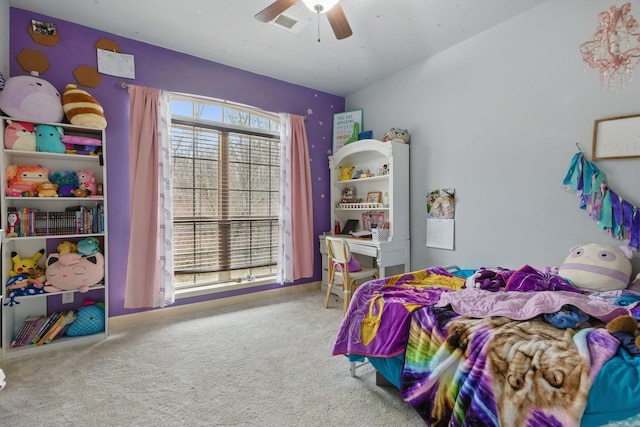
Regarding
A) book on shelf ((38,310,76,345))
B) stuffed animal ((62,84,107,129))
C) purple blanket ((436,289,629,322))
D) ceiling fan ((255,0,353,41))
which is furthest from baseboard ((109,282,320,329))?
ceiling fan ((255,0,353,41))

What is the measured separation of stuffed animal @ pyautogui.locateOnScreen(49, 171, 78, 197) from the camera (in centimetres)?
235

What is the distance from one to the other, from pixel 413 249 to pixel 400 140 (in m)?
1.24

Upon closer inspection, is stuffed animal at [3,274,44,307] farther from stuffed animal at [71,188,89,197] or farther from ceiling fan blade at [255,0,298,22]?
ceiling fan blade at [255,0,298,22]

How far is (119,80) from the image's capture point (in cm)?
268

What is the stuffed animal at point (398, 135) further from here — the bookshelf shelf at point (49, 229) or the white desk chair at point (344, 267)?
the bookshelf shelf at point (49, 229)

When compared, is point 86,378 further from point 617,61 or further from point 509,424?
point 617,61

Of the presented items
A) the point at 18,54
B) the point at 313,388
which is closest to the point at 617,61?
the point at 313,388

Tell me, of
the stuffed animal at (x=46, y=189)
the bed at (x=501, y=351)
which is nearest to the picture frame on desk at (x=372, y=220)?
the bed at (x=501, y=351)

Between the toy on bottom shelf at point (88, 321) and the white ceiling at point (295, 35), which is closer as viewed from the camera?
the white ceiling at point (295, 35)

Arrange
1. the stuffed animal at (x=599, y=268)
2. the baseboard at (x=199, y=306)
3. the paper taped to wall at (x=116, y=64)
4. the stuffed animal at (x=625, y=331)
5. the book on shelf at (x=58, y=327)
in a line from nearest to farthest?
the stuffed animal at (x=625, y=331) < the stuffed animal at (x=599, y=268) < the book on shelf at (x=58, y=327) < the paper taped to wall at (x=116, y=64) < the baseboard at (x=199, y=306)

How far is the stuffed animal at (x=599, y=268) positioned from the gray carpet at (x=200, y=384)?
1.35 m

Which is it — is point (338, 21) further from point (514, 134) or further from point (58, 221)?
point (58, 221)

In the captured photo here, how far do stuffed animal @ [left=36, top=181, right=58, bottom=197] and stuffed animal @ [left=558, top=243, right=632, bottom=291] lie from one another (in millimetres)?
3792

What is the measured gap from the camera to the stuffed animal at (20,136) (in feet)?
7.04
